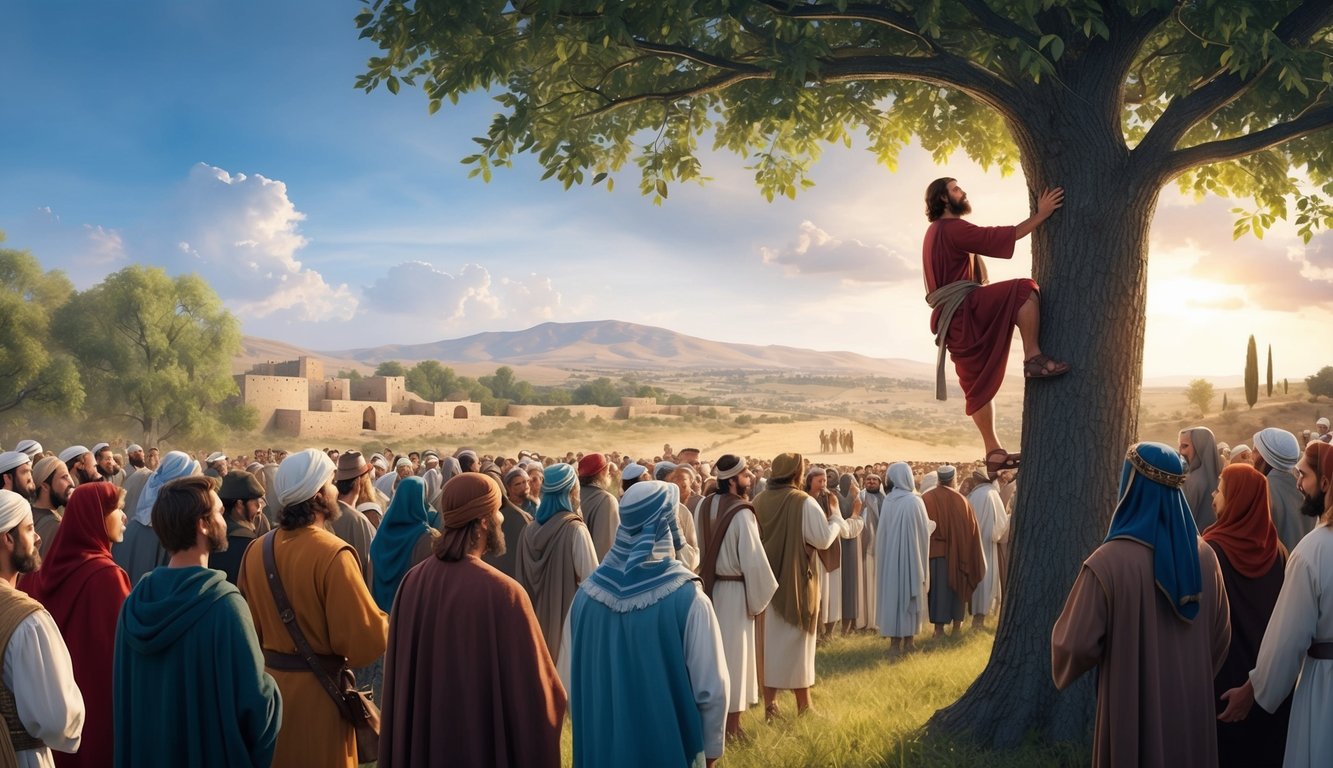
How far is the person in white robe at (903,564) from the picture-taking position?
11.6 m

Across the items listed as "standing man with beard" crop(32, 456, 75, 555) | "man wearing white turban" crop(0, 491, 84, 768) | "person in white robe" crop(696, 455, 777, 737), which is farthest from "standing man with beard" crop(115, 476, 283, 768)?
"person in white robe" crop(696, 455, 777, 737)

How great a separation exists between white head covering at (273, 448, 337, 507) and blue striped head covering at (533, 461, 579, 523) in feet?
10.1

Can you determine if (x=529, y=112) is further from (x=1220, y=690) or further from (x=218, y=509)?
(x=1220, y=690)

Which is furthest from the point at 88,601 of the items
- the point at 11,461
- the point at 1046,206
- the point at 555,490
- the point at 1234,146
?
the point at 1234,146

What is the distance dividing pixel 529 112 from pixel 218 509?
427cm

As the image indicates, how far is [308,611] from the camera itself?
4203 mm

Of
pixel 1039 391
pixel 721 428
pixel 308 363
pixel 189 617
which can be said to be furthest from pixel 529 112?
pixel 721 428

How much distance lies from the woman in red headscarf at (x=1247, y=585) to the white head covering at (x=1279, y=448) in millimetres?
1382

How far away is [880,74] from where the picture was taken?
23.1 ft

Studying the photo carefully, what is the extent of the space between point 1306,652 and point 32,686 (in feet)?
16.4

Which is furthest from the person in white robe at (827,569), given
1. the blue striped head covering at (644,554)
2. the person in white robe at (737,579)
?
the blue striped head covering at (644,554)

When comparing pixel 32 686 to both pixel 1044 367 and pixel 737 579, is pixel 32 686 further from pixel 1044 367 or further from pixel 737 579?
pixel 1044 367

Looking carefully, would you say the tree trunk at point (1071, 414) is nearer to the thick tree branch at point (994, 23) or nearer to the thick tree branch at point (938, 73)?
the thick tree branch at point (938, 73)

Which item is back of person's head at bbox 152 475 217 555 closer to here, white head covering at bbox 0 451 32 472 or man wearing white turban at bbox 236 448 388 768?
man wearing white turban at bbox 236 448 388 768
